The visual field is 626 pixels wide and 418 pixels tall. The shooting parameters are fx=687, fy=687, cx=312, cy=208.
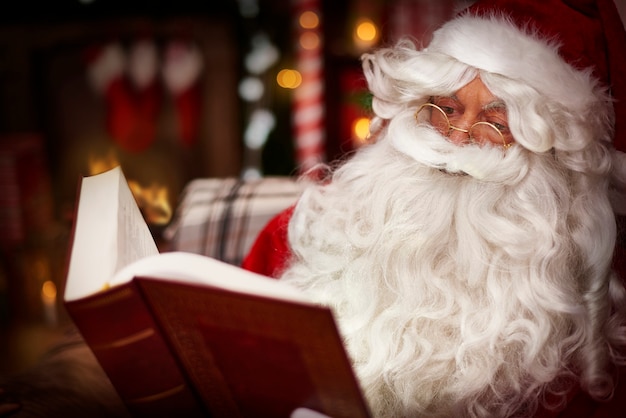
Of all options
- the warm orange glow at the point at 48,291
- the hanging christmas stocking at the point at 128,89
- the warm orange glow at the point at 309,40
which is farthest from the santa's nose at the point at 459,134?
the hanging christmas stocking at the point at 128,89

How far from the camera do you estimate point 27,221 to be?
312 cm

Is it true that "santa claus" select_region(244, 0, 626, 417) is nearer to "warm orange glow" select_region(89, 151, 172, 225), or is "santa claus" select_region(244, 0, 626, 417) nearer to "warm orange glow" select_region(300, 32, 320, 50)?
"warm orange glow" select_region(89, 151, 172, 225)

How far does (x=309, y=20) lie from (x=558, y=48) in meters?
2.67

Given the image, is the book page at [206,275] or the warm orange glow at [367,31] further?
the warm orange glow at [367,31]

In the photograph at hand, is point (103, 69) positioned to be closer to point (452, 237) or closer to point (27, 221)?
point (27, 221)

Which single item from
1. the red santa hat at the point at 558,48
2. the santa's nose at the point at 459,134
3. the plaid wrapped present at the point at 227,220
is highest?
the red santa hat at the point at 558,48

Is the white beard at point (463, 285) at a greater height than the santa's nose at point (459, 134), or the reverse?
the santa's nose at point (459, 134)

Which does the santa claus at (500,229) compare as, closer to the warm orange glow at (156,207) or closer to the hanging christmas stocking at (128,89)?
the warm orange glow at (156,207)

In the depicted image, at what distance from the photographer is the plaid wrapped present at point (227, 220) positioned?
1.60 m

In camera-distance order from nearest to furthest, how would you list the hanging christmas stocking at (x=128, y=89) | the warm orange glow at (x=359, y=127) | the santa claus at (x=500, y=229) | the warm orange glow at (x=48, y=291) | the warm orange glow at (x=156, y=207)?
1. the santa claus at (x=500, y=229)
2. the warm orange glow at (x=156, y=207)
3. the warm orange glow at (x=48, y=291)
4. the warm orange glow at (x=359, y=127)
5. the hanging christmas stocking at (x=128, y=89)

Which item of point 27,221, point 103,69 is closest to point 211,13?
point 103,69

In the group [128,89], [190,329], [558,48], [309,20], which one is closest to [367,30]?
[309,20]

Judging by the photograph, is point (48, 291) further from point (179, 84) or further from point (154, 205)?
point (154, 205)

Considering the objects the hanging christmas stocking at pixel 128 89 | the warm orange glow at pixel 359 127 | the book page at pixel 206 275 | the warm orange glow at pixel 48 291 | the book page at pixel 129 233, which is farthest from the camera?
the hanging christmas stocking at pixel 128 89
